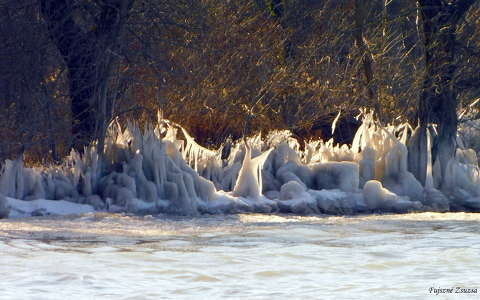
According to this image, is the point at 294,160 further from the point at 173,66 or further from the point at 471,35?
the point at 471,35

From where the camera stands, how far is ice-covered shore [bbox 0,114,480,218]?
1123 centimetres

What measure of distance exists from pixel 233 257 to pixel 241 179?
433 centimetres

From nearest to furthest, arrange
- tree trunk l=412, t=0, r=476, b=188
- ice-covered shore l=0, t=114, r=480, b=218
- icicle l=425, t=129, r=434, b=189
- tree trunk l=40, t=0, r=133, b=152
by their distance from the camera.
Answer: ice-covered shore l=0, t=114, r=480, b=218 → tree trunk l=40, t=0, r=133, b=152 → icicle l=425, t=129, r=434, b=189 → tree trunk l=412, t=0, r=476, b=188

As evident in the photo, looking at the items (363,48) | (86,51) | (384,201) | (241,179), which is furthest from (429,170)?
(363,48)

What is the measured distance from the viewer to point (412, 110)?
16484mm

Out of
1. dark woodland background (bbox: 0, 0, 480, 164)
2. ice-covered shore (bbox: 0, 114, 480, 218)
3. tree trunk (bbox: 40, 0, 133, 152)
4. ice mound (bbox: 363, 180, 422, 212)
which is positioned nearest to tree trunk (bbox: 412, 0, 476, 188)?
dark woodland background (bbox: 0, 0, 480, 164)

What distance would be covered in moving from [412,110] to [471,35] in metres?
1.67

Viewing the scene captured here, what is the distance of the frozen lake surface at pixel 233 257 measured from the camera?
6336mm

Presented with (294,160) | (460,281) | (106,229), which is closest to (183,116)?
(294,160)

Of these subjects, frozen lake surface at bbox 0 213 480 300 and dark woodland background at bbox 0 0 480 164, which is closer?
frozen lake surface at bbox 0 213 480 300

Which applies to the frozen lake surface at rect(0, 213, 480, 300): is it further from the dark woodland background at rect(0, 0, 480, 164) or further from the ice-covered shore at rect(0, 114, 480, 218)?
the dark woodland background at rect(0, 0, 480, 164)

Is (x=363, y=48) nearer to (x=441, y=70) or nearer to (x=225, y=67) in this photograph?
(x=225, y=67)

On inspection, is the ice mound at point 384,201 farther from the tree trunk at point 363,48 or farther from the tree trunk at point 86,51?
the tree trunk at point 363,48

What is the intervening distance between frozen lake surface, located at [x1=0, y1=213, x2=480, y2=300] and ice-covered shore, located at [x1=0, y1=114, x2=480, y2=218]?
89 centimetres
